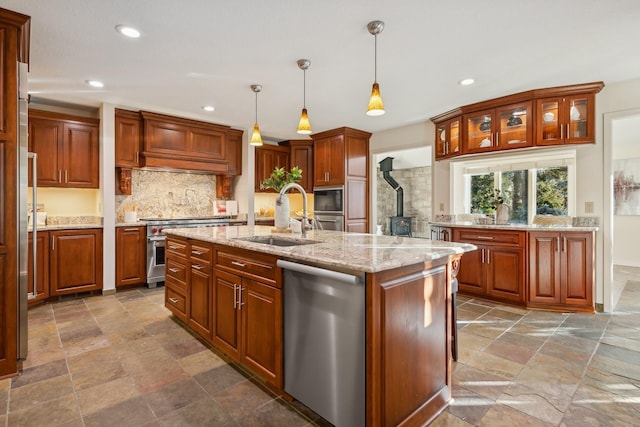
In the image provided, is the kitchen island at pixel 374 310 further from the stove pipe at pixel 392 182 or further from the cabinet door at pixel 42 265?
the stove pipe at pixel 392 182

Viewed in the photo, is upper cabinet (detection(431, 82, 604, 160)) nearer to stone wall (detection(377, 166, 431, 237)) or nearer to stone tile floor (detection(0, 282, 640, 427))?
stone tile floor (detection(0, 282, 640, 427))

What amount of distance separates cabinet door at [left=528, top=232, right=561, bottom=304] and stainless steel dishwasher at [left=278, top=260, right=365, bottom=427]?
2.89 m

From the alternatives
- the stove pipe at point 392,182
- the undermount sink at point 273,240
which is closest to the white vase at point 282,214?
the undermount sink at point 273,240

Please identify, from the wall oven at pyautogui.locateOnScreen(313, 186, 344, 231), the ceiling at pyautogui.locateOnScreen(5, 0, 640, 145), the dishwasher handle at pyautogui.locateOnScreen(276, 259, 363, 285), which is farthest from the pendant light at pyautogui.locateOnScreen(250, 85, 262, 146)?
the wall oven at pyautogui.locateOnScreen(313, 186, 344, 231)

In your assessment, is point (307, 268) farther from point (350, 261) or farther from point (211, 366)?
point (211, 366)

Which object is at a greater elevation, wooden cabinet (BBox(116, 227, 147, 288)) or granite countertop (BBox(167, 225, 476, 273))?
granite countertop (BBox(167, 225, 476, 273))

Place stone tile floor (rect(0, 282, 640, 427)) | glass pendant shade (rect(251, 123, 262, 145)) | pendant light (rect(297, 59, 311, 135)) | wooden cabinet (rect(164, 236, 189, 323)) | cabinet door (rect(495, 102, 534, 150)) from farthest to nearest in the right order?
cabinet door (rect(495, 102, 534, 150)) → glass pendant shade (rect(251, 123, 262, 145)) → wooden cabinet (rect(164, 236, 189, 323)) → pendant light (rect(297, 59, 311, 135)) → stone tile floor (rect(0, 282, 640, 427))

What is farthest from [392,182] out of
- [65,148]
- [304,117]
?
[65,148]

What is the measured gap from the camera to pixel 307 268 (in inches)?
63.1

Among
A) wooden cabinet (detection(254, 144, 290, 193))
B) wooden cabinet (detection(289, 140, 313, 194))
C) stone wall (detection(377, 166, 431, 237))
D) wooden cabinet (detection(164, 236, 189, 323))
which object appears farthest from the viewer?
stone wall (detection(377, 166, 431, 237))

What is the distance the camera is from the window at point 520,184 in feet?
13.4

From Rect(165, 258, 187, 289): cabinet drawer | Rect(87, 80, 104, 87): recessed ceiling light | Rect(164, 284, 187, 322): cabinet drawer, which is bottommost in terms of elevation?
Rect(164, 284, 187, 322): cabinet drawer

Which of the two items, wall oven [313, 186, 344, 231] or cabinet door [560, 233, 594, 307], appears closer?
cabinet door [560, 233, 594, 307]

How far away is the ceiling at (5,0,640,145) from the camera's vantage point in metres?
2.10
